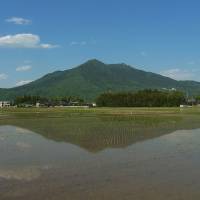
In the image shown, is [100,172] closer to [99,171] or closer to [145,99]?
[99,171]

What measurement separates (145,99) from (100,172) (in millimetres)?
106789

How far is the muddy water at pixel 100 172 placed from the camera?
1063 cm

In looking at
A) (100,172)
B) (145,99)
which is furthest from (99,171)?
(145,99)

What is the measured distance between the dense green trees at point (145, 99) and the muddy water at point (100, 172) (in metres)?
97.8

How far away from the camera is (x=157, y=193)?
10.7 metres

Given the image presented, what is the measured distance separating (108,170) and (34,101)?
481 ft

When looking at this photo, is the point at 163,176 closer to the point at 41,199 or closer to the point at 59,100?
the point at 41,199

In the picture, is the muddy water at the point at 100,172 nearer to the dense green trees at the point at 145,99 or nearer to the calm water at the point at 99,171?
the calm water at the point at 99,171

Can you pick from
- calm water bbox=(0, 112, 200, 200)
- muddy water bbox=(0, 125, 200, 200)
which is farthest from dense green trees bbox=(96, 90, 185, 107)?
muddy water bbox=(0, 125, 200, 200)

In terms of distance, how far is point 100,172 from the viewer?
1342 centimetres

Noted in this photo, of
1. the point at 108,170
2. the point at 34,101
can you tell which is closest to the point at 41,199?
the point at 108,170

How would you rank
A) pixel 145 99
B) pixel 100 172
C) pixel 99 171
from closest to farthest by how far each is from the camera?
1. pixel 100 172
2. pixel 99 171
3. pixel 145 99

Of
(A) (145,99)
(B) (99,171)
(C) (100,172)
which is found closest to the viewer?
(C) (100,172)

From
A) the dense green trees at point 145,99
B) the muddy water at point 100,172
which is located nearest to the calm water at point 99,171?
the muddy water at point 100,172
